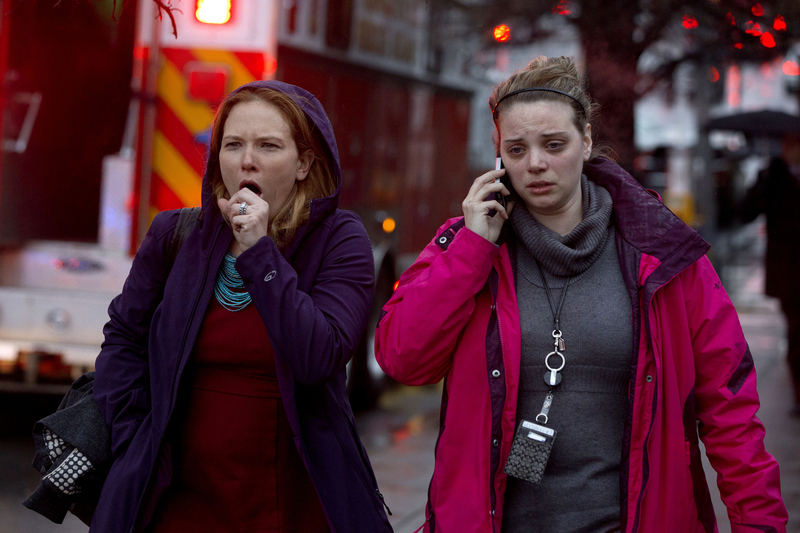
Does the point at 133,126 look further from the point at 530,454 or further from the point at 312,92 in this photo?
the point at 530,454

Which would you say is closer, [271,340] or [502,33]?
[271,340]

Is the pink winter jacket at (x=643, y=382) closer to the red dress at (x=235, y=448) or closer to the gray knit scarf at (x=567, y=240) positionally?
the gray knit scarf at (x=567, y=240)

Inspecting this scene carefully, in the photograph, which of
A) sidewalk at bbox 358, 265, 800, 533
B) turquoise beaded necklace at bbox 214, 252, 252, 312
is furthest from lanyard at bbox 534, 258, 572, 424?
sidewalk at bbox 358, 265, 800, 533

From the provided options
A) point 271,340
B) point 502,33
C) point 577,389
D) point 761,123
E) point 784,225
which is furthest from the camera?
point 761,123

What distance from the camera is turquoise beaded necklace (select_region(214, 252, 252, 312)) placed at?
2363 mm

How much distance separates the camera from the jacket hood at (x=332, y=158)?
7.88 feet

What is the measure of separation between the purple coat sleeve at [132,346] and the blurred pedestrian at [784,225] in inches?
240

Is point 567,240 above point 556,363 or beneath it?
above

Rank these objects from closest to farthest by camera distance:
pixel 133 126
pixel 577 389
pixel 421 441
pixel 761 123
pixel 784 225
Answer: pixel 577 389
pixel 133 126
pixel 421 441
pixel 784 225
pixel 761 123

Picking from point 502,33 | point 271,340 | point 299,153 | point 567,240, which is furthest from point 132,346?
point 502,33

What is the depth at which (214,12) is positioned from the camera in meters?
5.55

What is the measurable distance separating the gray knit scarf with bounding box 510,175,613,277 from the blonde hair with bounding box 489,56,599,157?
0.77 ft

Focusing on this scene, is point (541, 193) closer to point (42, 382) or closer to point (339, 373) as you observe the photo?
point (339, 373)

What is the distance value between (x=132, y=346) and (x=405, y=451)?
418 cm
